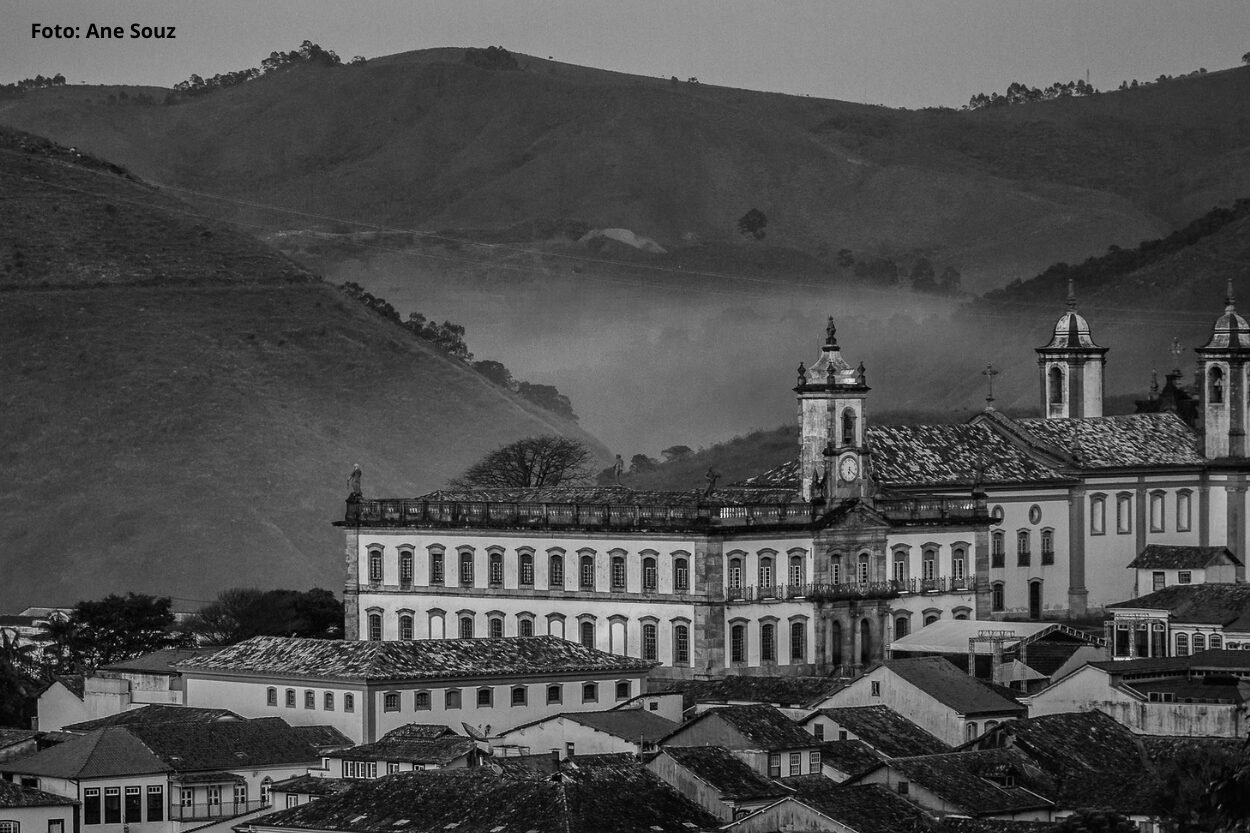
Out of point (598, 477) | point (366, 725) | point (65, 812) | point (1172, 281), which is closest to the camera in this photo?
point (65, 812)

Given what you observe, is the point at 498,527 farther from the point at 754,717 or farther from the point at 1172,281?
the point at 1172,281

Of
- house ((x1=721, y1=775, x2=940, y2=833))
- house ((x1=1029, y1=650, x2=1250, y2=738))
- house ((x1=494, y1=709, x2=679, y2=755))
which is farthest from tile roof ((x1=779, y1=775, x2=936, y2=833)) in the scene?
house ((x1=1029, y1=650, x2=1250, y2=738))

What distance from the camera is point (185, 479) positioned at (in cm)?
14312

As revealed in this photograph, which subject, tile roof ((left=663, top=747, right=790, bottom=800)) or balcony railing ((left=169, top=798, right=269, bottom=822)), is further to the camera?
balcony railing ((left=169, top=798, right=269, bottom=822))

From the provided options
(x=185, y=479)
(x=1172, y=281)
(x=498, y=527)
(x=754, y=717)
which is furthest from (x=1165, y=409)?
(x=1172, y=281)

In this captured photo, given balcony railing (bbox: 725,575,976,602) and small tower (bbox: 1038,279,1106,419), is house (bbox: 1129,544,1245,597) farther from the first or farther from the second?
small tower (bbox: 1038,279,1106,419)

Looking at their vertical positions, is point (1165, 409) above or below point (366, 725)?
above

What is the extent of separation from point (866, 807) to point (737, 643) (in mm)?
31176

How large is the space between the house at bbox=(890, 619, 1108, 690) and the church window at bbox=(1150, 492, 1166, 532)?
16322mm

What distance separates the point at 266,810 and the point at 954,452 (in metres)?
39.2

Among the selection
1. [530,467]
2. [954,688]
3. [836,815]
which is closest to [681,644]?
[954,688]

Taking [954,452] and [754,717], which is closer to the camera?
[754,717]

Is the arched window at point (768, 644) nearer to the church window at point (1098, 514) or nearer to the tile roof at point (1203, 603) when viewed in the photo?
the tile roof at point (1203, 603)

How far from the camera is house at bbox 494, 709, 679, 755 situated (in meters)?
76.5
